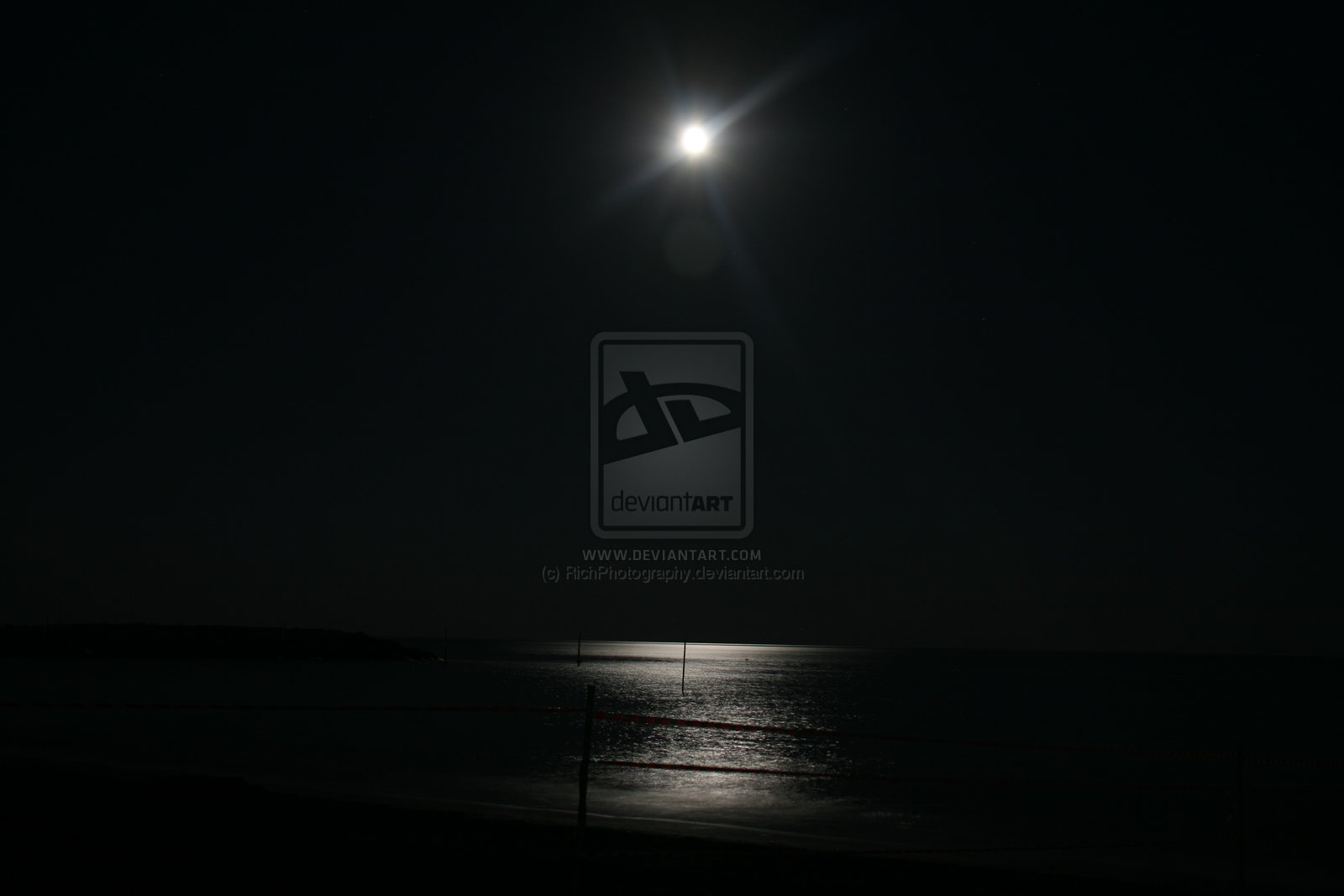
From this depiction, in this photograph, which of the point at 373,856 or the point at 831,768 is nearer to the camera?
the point at 373,856

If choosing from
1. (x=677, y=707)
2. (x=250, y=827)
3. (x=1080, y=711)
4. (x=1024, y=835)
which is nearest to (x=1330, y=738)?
(x=1080, y=711)

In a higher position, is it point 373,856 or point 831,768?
point 373,856

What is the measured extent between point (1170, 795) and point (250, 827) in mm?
25919

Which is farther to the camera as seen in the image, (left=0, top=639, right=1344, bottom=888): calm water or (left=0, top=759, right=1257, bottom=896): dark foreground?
(left=0, top=639, right=1344, bottom=888): calm water

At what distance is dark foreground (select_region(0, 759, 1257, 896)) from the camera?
8375 mm

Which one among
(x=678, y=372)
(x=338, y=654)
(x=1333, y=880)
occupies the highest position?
(x=678, y=372)

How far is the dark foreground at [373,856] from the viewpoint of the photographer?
27.5 feet

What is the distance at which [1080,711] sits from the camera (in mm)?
Result: 75812

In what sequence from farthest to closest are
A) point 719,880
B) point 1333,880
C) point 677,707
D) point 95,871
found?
point 677,707 → point 1333,880 → point 719,880 → point 95,871

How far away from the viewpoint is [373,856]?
9352 mm

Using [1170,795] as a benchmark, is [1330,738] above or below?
below

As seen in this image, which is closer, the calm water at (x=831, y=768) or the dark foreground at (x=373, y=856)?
the dark foreground at (x=373, y=856)

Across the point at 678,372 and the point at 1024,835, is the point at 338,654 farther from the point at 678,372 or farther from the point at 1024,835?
the point at 1024,835

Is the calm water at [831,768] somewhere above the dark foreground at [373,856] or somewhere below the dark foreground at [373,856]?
below
